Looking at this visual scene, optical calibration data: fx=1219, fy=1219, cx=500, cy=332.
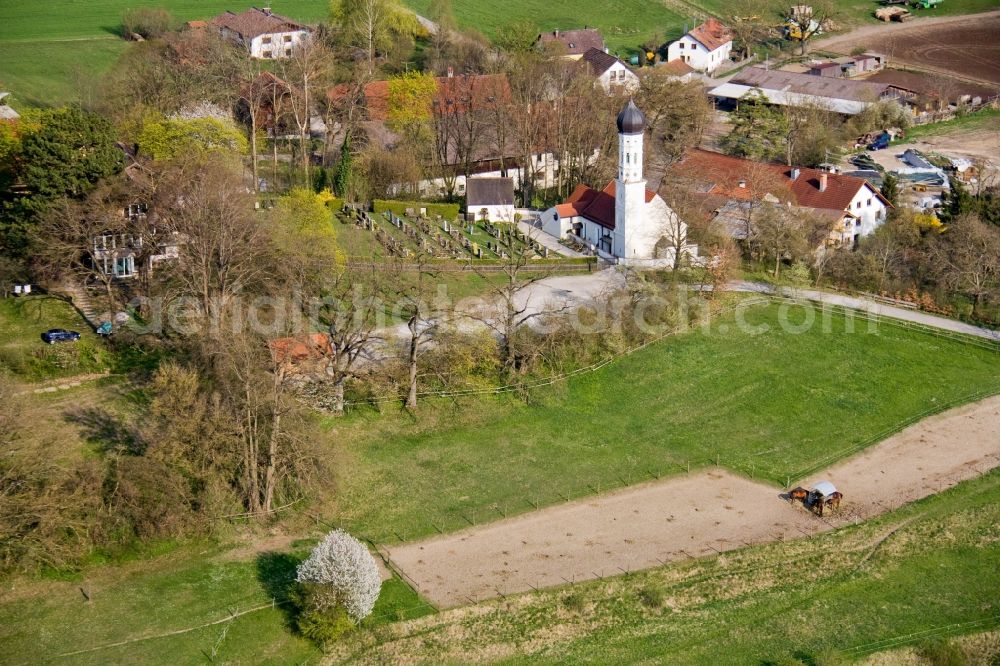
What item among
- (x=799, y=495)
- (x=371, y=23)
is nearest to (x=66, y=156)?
(x=799, y=495)

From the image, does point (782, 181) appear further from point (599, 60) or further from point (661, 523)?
point (599, 60)

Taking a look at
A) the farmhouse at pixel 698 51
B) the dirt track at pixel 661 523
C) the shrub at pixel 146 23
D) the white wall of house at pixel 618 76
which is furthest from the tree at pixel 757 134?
the shrub at pixel 146 23

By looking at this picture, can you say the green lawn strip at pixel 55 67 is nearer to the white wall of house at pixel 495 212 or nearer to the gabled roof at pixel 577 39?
the white wall of house at pixel 495 212

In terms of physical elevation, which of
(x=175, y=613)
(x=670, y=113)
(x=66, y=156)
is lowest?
(x=175, y=613)

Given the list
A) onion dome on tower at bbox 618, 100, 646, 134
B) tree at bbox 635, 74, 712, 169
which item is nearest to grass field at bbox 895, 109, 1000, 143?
tree at bbox 635, 74, 712, 169

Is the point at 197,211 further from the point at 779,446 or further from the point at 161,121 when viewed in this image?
the point at 779,446

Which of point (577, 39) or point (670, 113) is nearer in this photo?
point (670, 113)

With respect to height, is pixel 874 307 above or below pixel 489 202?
below

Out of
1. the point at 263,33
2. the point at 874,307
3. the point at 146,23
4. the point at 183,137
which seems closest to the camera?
the point at 874,307
